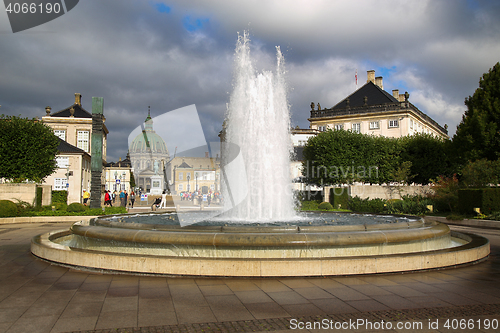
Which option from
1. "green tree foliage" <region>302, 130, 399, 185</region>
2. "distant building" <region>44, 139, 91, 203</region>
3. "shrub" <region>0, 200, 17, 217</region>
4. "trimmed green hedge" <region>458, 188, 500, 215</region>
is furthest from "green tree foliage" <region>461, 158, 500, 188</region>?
"distant building" <region>44, 139, 91, 203</region>

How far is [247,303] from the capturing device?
5.59 metres

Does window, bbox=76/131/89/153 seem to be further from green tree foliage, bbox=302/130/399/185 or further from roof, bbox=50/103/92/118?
green tree foliage, bbox=302/130/399/185

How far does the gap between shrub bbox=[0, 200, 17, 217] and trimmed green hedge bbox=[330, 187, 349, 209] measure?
25486 mm

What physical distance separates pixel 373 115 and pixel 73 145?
2358 inches

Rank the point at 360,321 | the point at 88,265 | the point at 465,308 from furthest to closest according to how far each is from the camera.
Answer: the point at 88,265
the point at 465,308
the point at 360,321

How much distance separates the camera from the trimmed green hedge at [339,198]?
34.3 meters

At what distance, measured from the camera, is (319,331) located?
448cm

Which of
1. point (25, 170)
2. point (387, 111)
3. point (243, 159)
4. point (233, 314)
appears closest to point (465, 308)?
point (233, 314)

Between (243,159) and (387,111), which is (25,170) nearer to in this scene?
(243,159)

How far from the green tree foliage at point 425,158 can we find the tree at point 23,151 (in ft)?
131

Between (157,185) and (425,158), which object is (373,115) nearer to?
(425,158)

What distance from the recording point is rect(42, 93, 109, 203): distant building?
57.1 m

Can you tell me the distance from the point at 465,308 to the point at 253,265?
3.52 m

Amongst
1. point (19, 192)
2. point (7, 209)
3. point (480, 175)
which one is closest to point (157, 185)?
point (19, 192)
